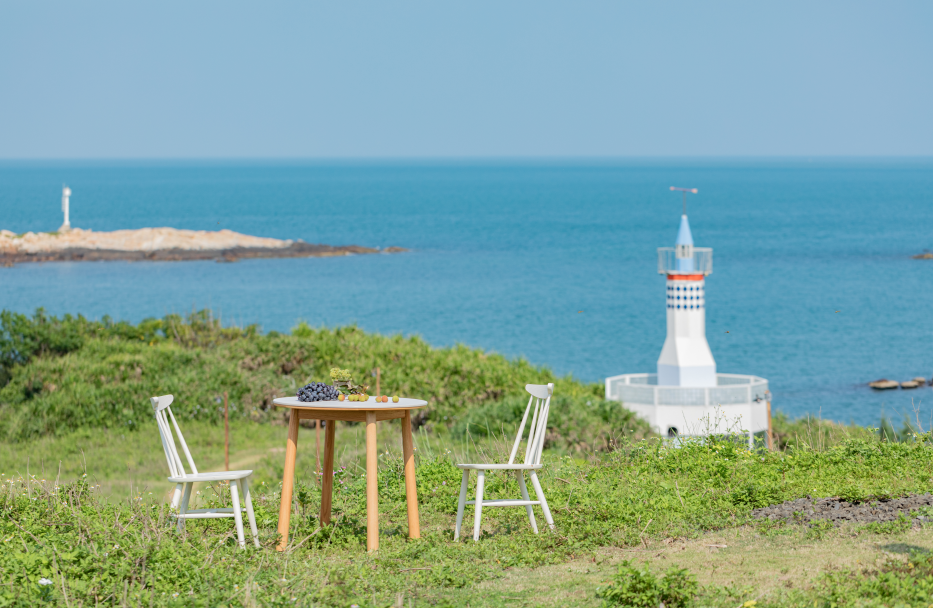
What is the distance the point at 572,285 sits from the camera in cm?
6725

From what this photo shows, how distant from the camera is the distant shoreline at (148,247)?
62.7m

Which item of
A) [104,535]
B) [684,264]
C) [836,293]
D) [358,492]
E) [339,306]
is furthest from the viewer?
[836,293]

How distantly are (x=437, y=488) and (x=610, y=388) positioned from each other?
43.3ft

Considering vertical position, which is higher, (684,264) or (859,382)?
(684,264)

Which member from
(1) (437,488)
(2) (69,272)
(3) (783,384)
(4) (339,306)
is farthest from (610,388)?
(2) (69,272)

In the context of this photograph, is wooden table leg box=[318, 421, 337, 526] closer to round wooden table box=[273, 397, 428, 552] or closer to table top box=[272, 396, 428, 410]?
round wooden table box=[273, 397, 428, 552]

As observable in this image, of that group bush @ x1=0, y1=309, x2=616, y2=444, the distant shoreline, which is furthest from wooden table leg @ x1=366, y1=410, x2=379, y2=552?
the distant shoreline

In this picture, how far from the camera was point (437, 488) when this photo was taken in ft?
24.8

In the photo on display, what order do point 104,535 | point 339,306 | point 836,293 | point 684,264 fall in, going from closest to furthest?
point 104,535 < point 684,264 < point 339,306 < point 836,293

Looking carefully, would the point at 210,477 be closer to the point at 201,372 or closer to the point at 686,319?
the point at 201,372

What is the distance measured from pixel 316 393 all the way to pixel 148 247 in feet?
224

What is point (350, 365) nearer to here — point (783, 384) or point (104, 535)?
point (104, 535)

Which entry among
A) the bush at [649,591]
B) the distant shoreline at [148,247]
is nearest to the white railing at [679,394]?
the bush at [649,591]

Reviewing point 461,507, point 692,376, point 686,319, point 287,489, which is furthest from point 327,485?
point 686,319
